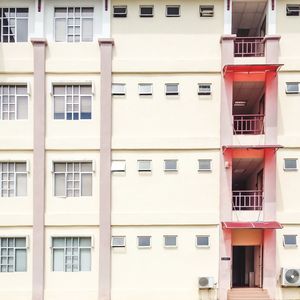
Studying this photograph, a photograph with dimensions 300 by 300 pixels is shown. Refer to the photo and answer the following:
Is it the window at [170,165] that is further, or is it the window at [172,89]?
the window at [172,89]

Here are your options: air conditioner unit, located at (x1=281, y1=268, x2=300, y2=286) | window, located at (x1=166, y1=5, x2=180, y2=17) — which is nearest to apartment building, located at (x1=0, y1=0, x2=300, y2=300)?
air conditioner unit, located at (x1=281, y1=268, x2=300, y2=286)

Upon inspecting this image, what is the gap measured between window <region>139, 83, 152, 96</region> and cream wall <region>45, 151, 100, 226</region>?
2.69 m

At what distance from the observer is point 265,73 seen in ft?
43.2

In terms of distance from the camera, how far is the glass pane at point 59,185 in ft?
43.8

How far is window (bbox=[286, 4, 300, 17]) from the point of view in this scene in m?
13.5

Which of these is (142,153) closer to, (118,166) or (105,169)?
(118,166)

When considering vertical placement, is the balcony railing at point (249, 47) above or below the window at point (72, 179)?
above

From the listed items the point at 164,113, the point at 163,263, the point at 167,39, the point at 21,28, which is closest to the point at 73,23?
the point at 21,28

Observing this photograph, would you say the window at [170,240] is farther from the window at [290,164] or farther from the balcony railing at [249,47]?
the balcony railing at [249,47]

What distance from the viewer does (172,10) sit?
44.8 feet

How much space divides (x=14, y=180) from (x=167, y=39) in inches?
292

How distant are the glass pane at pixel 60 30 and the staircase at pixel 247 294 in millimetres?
10805

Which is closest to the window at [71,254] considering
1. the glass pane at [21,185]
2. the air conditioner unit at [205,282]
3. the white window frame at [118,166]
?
the glass pane at [21,185]

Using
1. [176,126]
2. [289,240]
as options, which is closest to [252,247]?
[289,240]
